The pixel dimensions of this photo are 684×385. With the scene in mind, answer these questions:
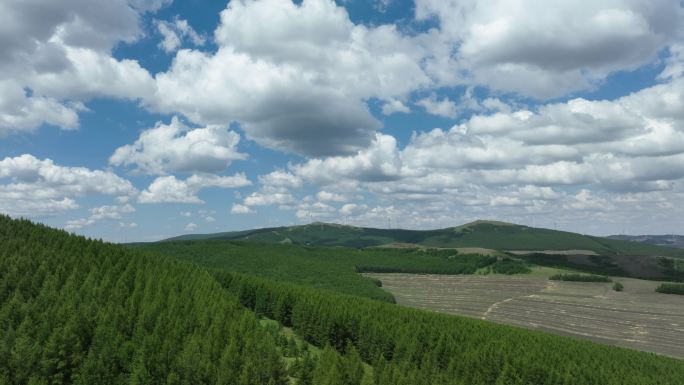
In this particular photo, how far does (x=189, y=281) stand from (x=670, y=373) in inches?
3831

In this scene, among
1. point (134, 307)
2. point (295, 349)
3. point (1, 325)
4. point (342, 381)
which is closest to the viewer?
point (342, 381)

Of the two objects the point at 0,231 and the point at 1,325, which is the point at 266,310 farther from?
the point at 0,231

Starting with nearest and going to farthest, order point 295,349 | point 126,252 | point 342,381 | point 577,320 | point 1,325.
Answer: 1. point 342,381
2. point 1,325
3. point 295,349
4. point 126,252
5. point 577,320

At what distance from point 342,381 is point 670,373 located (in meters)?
73.2

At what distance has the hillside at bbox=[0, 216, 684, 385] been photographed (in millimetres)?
54031

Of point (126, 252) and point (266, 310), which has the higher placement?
point (126, 252)

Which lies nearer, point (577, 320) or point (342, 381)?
point (342, 381)

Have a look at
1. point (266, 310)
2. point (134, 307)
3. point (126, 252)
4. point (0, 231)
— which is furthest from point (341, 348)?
point (0, 231)

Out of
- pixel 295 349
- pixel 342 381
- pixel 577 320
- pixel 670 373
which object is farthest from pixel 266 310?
pixel 577 320

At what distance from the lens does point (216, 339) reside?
61.3 m

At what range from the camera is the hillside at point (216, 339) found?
5403cm

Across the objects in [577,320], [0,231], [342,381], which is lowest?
[577,320]

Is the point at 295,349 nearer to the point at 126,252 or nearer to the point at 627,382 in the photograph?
the point at 627,382

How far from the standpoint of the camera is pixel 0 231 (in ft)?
454
